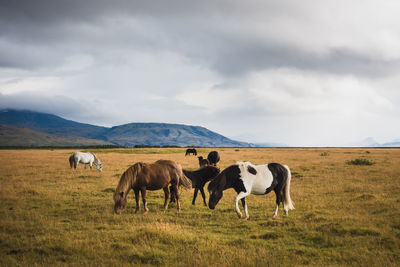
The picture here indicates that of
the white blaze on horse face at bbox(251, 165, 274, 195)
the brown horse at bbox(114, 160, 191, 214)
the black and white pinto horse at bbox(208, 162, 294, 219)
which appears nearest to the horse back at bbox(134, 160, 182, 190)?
the brown horse at bbox(114, 160, 191, 214)

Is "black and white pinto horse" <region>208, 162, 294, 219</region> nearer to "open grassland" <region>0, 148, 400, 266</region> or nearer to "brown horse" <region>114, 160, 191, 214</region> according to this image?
"open grassland" <region>0, 148, 400, 266</region>

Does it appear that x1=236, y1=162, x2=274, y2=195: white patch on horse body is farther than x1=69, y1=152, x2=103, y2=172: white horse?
No

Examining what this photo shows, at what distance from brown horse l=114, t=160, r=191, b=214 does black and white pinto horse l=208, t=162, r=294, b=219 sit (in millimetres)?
2281

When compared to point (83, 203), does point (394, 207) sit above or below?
above

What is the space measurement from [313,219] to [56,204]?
485 inches

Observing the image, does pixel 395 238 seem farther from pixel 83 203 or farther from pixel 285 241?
pixel 83 203

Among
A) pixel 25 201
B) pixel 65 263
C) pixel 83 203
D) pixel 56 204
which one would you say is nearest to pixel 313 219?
pixel 65 263

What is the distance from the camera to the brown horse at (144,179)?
1052 centimetres

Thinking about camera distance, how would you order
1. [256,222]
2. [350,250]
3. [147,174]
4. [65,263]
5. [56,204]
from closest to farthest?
[65,263] → [350,250] → [256,222] → [147,174] → [56,204]

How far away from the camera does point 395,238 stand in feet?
24.8

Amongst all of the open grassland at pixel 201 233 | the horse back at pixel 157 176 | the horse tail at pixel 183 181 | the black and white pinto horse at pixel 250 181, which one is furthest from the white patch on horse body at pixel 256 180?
the horse back at pixel 157 176

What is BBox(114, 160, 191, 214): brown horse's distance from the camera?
10.5m

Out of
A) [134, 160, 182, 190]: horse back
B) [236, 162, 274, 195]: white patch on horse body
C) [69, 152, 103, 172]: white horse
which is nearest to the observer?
[236, 162, 274, 195]: white patch on horse body

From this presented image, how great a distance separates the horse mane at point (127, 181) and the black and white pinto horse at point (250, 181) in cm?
320
